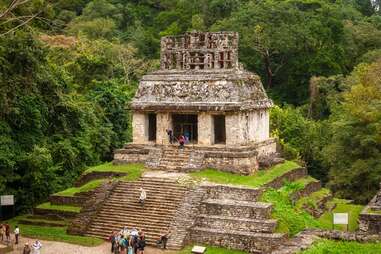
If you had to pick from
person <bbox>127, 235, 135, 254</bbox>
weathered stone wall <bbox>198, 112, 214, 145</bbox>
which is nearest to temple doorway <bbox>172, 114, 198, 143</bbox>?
weathered stone wall <bbox>198, 112, 214, 145</bbox>

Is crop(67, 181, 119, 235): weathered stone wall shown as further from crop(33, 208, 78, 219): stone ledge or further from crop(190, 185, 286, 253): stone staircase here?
crop(190, 185, 286, 253): stone staircase

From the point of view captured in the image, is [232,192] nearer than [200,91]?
Yes

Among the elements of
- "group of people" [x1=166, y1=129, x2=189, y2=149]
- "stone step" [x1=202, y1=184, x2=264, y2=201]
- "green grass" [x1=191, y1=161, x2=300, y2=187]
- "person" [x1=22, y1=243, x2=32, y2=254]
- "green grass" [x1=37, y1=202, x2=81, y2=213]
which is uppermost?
"group of people" [x1=166, y1=129, x2=189, y2=149]

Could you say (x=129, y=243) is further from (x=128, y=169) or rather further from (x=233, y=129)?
(x=233, y=129)

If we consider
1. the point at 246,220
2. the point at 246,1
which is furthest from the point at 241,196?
the point at 246,1

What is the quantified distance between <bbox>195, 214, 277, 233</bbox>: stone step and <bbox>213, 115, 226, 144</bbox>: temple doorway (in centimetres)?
583

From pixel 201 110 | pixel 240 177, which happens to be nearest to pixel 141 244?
pixel 240 177

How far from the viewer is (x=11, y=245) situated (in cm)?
2206

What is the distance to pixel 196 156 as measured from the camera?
86.5 ft

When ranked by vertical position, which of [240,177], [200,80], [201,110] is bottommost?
[240,177]

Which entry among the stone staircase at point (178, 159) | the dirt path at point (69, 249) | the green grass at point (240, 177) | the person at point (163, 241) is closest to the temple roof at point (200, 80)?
the stone staircase at point (178, 159)

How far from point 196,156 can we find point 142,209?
3.82m

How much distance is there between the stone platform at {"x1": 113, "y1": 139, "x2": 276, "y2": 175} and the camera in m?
25.6

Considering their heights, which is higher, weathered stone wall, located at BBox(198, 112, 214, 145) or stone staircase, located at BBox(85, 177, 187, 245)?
weathered stone wall, located at BBox(198, 112, 214, 145)
